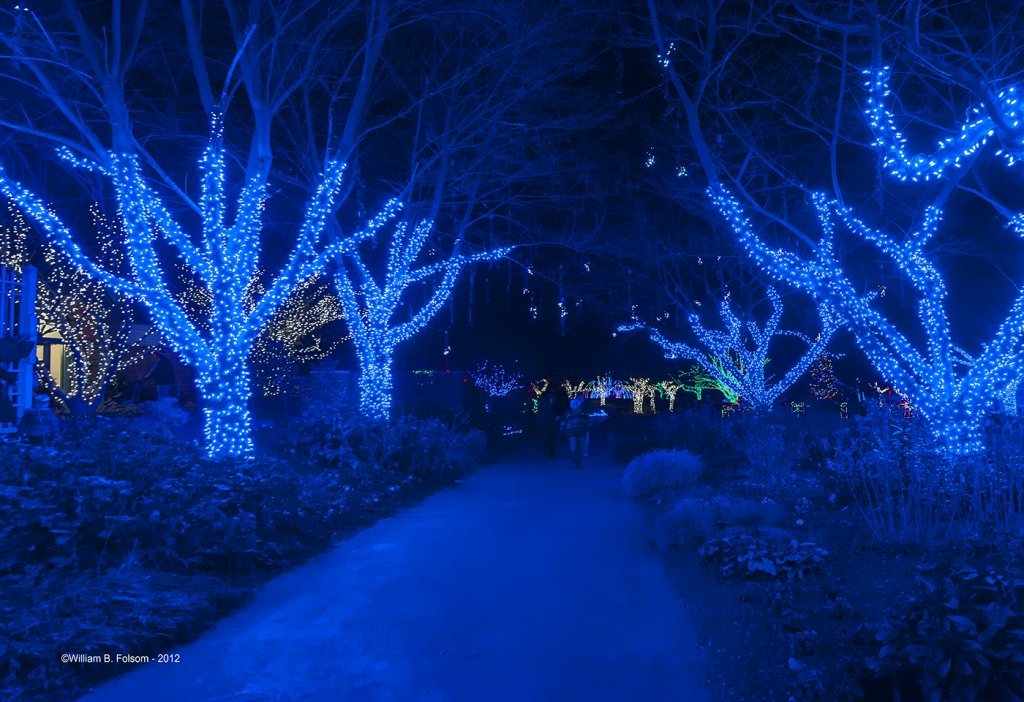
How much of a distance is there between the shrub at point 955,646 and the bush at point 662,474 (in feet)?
25.2

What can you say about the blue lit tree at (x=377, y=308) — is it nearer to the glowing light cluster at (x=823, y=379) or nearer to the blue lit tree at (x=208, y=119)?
the blue lit tree at (x=208, y=119)

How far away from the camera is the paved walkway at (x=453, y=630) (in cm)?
480

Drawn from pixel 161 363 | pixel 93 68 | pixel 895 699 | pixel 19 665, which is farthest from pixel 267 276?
pixel 895 699

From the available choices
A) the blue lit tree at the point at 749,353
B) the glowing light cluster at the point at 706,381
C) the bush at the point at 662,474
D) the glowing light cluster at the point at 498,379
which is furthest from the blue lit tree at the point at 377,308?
the glowing light cluster at the point at 498,379

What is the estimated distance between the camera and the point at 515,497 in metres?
13.5

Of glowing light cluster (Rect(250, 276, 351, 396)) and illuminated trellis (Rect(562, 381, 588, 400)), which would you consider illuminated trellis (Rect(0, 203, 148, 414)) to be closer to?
glowing light cluster (Rect(250, 276, 351, 396))

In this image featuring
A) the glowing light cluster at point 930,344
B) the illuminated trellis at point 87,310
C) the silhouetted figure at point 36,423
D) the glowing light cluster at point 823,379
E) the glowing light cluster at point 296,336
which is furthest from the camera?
the glowing light cluster at point 823,379

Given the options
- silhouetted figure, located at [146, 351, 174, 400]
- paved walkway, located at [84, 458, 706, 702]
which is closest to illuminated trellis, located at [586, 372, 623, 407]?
silhouetted figure, located at [146, 351, 174, 400]

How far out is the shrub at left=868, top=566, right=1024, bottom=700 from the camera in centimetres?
383

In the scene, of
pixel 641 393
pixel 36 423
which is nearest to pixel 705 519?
pixel 36 423

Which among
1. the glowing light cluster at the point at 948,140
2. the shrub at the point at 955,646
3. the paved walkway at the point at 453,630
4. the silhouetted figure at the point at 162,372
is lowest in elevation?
the paved walkway at the point at 453,630

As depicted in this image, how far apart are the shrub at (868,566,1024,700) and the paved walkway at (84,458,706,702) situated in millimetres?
1122

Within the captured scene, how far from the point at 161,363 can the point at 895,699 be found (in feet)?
125

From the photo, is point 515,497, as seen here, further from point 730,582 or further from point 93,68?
point 93,68
